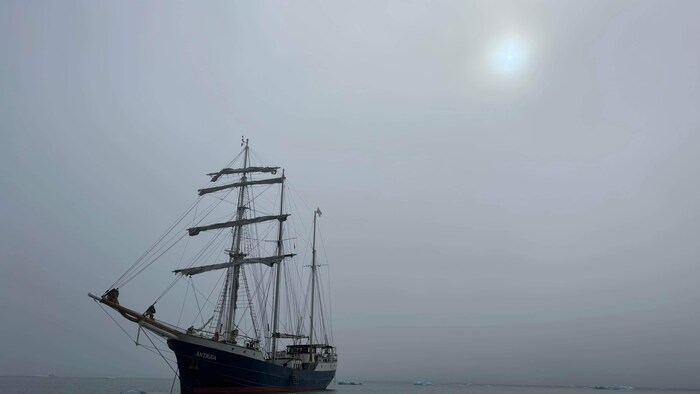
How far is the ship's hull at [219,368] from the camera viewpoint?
42094mm

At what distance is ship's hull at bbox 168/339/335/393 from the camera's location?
4209 centimetres

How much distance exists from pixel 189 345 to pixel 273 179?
23543 millimetres

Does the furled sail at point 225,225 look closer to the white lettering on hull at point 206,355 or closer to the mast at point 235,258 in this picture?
the mast at point 235,258

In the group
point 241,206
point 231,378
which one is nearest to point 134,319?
point 231,378

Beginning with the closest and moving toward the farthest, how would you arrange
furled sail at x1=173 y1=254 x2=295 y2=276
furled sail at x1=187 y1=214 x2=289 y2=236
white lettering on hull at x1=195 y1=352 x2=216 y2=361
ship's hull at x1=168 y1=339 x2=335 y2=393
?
ship's hull at x1=168 y1=339 x2=335 y2=393 < white lettering on hull at x1=195 y1=352 x2=216 y2=361 < furled sail at x1=173 y1=254 x2=295 y2=276 < furled sail at x1=187 y1=214 x2=289 y2=236

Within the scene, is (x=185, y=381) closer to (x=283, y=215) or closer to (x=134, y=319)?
(x=134, y=319)

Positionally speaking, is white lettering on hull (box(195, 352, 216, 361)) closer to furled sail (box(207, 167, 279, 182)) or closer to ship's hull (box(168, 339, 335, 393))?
ship's hull (box(168, 339, 335, 393))

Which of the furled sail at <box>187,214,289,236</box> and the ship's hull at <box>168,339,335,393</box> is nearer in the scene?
the ship's hull at <box>168,339,335,393</box>

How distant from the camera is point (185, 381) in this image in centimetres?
4206

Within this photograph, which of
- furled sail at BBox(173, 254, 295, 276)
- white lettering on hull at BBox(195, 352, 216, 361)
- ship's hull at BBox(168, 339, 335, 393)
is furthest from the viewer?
furled sail at BBox(173, 254, 295, 276)

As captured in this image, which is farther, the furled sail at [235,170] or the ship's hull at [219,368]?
the furled sail at [235,170]

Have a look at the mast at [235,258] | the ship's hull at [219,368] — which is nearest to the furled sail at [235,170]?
the mast at [235,258]

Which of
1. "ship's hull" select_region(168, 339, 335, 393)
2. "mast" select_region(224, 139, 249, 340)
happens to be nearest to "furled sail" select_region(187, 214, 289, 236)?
"mast" select_region(224, 139, 249, 340)

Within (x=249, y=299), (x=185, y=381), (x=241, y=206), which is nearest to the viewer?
(x=185, y=381)
